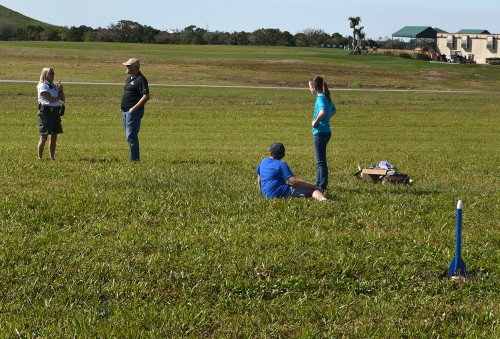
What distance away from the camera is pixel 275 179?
10305 mm

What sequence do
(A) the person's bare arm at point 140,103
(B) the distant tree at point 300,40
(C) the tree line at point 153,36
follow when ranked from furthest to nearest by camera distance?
(B) the distant tree at point 300,40
(C) the tree line at point 153,36
(A) the person's bare arm at point 140,103

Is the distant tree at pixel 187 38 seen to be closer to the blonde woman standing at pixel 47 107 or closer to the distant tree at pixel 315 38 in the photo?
the distant tree at pixel 315 38

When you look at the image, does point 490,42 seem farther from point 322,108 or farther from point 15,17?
point 15,17

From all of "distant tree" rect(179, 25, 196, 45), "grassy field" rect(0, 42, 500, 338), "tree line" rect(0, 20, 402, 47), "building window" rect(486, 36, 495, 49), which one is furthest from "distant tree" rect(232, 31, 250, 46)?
"grassy field" rect(0, 42, 500, 338)

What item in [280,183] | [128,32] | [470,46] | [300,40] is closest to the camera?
[280,183]

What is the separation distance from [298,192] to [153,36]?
366 ft

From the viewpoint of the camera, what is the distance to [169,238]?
8078 mm

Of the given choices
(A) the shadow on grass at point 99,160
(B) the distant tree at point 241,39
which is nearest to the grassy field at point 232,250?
(A) the shadow on grass at point 99,160

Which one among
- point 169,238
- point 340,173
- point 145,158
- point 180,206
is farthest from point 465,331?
point 145,158

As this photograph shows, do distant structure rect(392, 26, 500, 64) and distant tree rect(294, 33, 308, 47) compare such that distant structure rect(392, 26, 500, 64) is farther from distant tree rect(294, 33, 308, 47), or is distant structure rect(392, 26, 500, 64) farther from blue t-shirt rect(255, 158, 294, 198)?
blue t-shirt rect(255, 158, 294, 198)

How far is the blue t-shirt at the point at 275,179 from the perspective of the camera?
33.7ft

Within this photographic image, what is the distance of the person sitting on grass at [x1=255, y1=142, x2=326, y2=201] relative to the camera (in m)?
10.2

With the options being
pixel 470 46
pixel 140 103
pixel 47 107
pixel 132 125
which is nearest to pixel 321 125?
pixel 140 103

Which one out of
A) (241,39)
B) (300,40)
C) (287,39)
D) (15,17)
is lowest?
(300,40)
